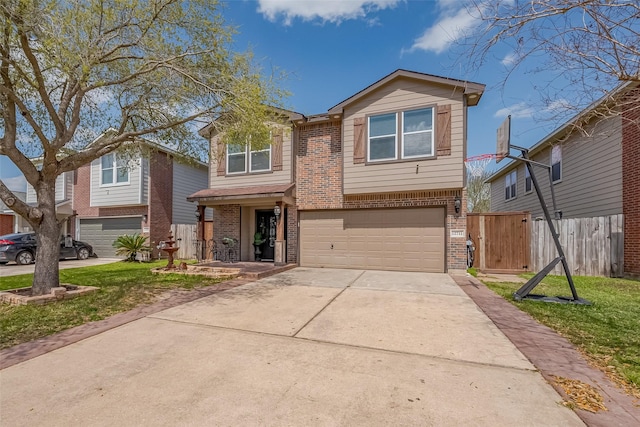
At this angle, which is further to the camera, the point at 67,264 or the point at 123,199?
the point at 123,199

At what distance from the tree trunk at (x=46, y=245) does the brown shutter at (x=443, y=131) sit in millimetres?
9689

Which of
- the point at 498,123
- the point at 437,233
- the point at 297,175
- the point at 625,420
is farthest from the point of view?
the point at 297,175

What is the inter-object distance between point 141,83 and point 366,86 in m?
6.51

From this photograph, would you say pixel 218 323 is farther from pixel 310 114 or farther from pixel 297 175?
pixel 310 114

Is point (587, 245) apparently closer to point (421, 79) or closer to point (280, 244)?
point (421, 79)

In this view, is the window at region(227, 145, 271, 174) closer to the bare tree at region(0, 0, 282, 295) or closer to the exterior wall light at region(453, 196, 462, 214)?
the bare tree at region(0, 0, 282, 295)

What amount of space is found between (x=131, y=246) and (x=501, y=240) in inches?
592

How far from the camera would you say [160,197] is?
47.9 ft

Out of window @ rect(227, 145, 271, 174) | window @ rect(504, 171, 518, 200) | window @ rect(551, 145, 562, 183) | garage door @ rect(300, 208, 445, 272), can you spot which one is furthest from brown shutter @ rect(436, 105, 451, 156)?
window @ rect(504, 171, 518, 200)

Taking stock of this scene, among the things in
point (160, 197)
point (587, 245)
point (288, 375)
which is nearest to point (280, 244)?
point (288, 375)

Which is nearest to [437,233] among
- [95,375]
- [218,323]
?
[218,323]

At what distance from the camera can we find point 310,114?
1073cm

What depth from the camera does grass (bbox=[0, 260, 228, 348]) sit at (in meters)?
4.24

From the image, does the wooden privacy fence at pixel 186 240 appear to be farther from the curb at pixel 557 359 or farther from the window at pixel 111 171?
the curb at pixel 557 359
